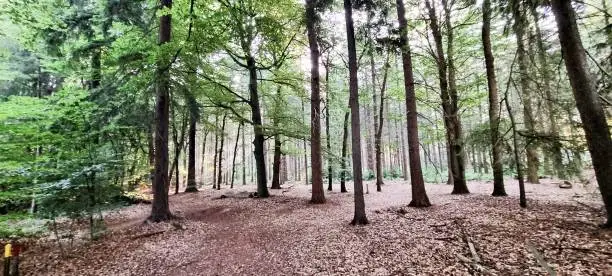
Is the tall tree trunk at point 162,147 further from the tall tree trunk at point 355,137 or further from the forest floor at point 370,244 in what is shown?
the tall tree trunk at point 355,137

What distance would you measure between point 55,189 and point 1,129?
Result: 5.61 ft

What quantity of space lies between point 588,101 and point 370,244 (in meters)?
5.26

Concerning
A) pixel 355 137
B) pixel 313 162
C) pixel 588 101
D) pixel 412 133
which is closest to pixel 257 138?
pixel 313 162

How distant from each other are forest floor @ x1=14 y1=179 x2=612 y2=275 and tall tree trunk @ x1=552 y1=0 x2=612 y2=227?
105 centimetres

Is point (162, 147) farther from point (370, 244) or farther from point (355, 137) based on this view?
point (370, 244)

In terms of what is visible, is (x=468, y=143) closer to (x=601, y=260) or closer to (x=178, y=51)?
(x=601, y=260)

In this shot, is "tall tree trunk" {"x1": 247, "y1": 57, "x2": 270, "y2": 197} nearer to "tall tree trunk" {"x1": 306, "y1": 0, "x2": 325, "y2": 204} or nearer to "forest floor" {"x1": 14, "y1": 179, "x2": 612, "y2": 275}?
"tall tree trunk" {"x1": 306, "y1": 0, "x2": 325, "y2": 204}

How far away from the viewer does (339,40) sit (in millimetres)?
17375

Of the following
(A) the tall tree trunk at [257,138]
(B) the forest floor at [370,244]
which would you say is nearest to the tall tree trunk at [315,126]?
(B) the forest floor at [370,244]

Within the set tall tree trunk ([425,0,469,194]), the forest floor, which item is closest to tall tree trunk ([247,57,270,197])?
the forest floor

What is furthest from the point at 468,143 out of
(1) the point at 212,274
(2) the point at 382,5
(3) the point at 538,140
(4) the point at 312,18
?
(1) the point at 212,274

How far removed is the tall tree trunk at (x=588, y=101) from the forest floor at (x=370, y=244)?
1051 mm

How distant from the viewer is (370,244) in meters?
6.78

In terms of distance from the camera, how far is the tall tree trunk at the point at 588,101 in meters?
5.61
